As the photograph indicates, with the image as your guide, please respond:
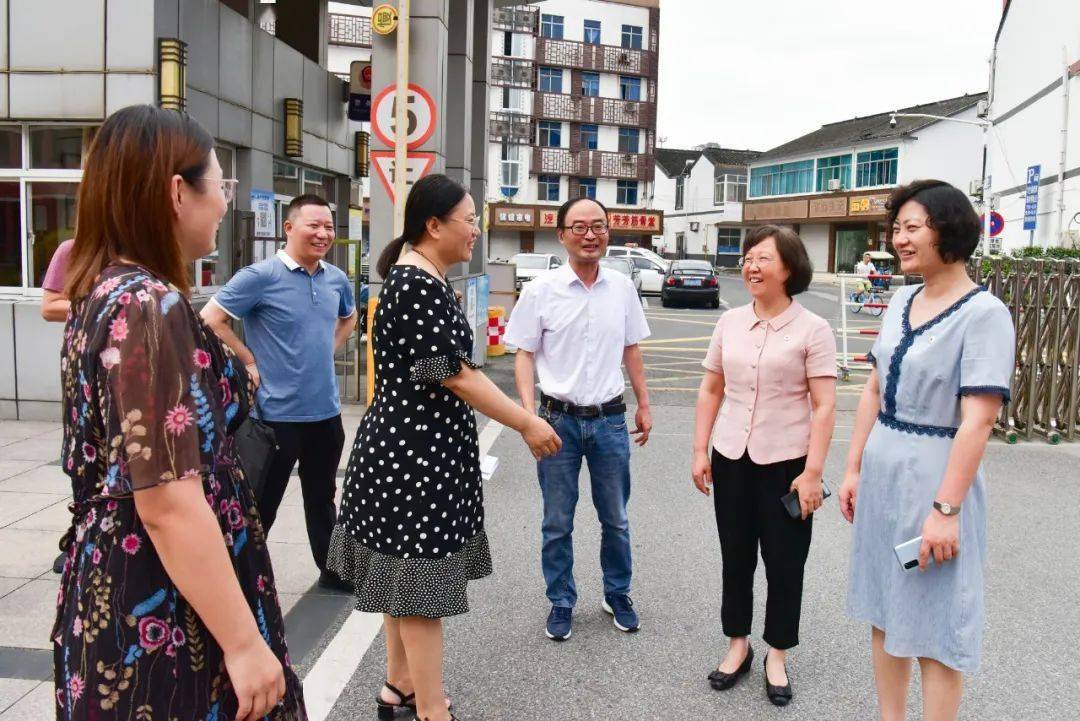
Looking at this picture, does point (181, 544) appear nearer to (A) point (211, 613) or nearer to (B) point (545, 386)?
(A) point (211, 613)

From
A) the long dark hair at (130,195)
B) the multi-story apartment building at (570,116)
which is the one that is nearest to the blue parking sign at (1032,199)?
the long dark hair at (130,195)

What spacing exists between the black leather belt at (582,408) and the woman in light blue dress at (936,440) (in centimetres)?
146

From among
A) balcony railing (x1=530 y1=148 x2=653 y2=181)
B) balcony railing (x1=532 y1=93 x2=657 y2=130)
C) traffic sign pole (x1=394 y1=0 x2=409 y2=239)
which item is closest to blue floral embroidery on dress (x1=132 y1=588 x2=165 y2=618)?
traffic sign pole (x1=394 y1=0 x2=409 y2=239)

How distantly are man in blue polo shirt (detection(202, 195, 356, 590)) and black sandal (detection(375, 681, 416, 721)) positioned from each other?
1254 mm

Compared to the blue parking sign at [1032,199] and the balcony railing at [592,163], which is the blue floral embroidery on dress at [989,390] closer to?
the blue parking sign at [1032,199]

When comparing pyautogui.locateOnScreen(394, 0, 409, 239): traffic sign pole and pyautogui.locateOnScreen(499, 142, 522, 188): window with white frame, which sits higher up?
pyautogui.locateOnScreen(499, 142, 522, 188): window with white frame

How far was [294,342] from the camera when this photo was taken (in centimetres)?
464

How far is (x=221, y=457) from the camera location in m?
1.78

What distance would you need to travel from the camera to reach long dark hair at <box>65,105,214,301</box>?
5.58 ft

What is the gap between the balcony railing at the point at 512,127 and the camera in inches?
2178

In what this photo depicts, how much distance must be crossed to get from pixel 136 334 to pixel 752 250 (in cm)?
278

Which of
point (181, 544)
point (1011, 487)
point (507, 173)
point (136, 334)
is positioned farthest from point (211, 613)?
point (507, 173)

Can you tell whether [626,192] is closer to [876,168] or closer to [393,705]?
[876,168]

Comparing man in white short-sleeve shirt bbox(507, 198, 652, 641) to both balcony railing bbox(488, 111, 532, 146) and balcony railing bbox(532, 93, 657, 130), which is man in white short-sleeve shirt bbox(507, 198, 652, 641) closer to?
balcony railing bbox(488, 111, 532, 146)
